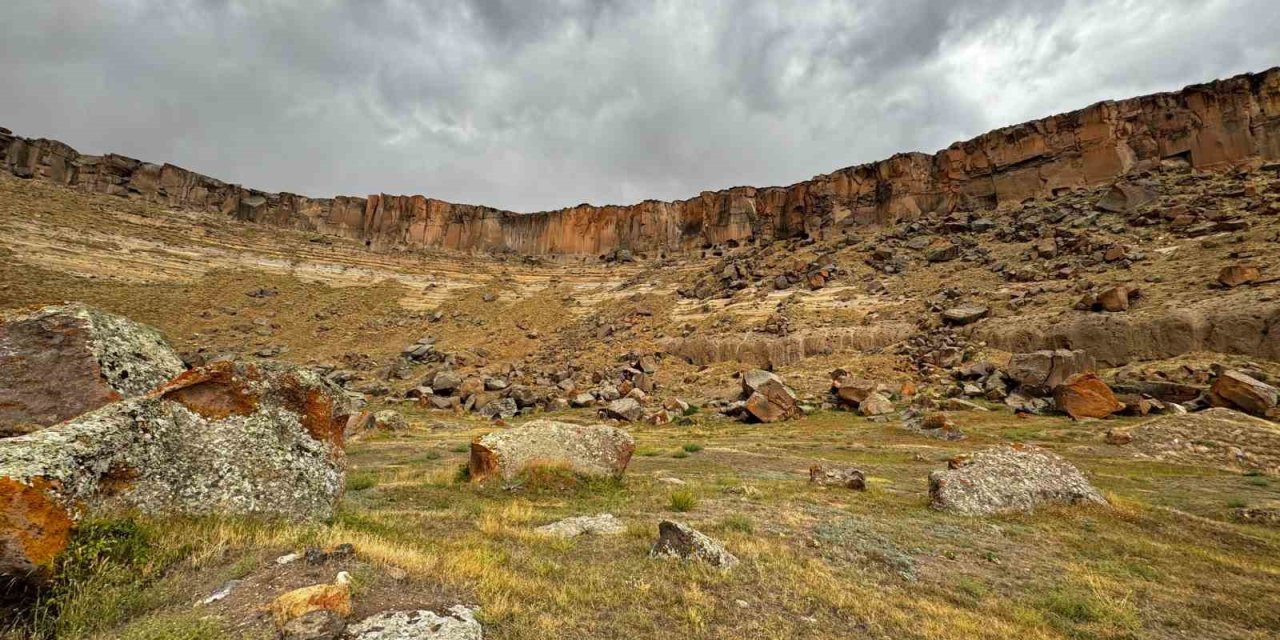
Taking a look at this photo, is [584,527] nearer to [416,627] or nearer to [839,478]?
[416,627]

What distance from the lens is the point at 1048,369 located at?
2620cm

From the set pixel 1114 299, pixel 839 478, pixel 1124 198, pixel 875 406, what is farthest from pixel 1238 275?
pixel 839 478

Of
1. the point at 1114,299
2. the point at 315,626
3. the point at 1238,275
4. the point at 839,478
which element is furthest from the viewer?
the point at 1114,299

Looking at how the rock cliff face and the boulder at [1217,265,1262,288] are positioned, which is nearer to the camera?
the boulder at [1217,265,1262,288]

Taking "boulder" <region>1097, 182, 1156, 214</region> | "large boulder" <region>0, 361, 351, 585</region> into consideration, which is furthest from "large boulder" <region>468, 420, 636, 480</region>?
"boulder" <region>1097, 182, 1156, 214</region>

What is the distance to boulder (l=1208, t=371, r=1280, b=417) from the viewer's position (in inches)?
734

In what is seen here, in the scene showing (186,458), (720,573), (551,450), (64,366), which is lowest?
(551,450)

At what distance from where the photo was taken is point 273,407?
20.7ft

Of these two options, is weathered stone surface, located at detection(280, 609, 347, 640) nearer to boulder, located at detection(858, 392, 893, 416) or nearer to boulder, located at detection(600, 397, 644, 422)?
boulder, located at detection(600, 397, 644, 422)

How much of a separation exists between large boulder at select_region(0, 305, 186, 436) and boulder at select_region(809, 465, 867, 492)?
12690 mm

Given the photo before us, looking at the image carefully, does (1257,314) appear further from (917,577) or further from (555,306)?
(555,306)

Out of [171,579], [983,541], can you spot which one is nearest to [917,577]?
[983,541]

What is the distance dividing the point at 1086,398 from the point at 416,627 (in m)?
28.7

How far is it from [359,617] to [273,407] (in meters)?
4.06
